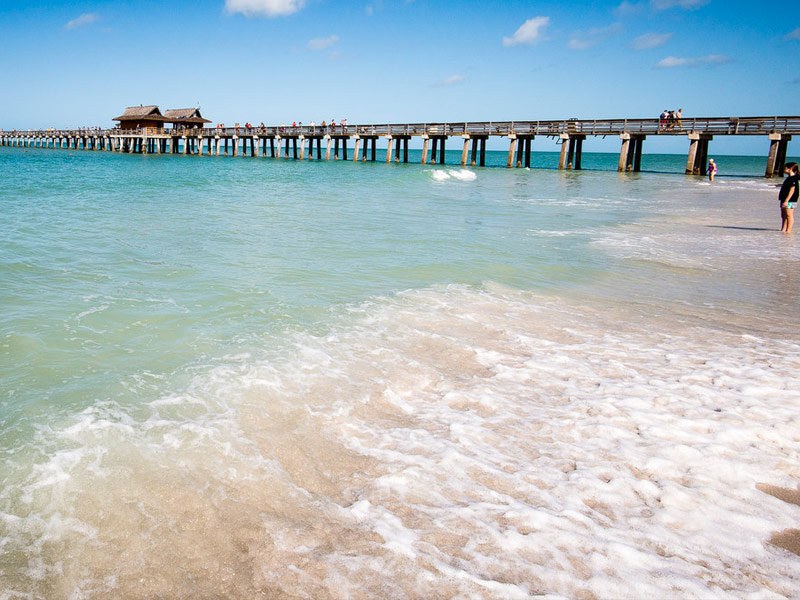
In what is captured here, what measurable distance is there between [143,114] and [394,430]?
246 feet

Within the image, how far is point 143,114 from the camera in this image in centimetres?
6681

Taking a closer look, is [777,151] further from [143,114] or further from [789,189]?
[143,114]

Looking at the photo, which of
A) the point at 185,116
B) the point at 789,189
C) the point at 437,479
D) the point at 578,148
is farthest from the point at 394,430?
the point at 185,116

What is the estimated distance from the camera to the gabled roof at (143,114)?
6688 centimetres

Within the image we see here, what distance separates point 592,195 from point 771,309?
18.2 m

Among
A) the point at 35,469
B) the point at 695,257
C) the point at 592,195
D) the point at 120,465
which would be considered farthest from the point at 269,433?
the point at 592,195

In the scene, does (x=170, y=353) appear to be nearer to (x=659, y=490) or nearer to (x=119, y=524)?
(x=119, y=524)

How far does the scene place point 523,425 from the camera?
3.81 metres

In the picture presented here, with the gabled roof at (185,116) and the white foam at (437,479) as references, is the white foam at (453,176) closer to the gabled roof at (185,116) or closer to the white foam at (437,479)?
the white foam at (437,479)

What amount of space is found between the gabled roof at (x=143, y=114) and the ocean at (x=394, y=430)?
67096 millimetres

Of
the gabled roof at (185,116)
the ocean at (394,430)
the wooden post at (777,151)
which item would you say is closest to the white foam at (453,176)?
the wooden post at (777,151)

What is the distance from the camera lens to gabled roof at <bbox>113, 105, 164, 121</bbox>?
66.9 m

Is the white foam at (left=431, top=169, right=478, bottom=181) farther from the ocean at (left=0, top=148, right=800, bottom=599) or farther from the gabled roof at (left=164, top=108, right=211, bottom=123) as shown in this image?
the gabled roof at (left=164, top=108, right=211, bottom=123)

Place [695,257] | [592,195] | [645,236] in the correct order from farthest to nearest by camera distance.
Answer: [592,195] → [645,236] → [695,257]
